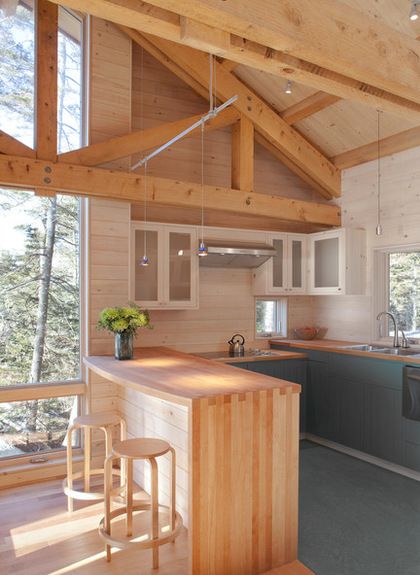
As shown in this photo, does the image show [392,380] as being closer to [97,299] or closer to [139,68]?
[97,299]

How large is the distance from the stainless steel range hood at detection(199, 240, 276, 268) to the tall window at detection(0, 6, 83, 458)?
4.30 ft

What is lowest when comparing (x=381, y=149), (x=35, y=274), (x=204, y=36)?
(x=35, y=274)

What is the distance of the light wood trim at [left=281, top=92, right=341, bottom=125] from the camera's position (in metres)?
4.33

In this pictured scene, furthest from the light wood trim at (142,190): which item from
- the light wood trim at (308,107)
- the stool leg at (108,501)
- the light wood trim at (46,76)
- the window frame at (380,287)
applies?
the stool leg at (108,501)

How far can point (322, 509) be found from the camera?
10.6 ft

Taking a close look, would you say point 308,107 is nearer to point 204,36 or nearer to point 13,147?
point 13,147

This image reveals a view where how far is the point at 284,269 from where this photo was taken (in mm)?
5109

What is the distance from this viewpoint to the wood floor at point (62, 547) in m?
2.53

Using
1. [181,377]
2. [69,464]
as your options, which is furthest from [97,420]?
[181,377]

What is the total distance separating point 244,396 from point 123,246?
7.21 feet

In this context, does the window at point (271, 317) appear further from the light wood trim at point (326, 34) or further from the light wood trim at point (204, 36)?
the light wood trim at point (204, 36)

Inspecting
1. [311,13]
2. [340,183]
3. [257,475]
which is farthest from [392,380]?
[311,13]

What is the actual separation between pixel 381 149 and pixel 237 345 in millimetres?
2526

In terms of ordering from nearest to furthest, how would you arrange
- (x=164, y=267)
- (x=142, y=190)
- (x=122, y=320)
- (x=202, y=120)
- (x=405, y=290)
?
(x=202, y=120) < (x=122, y=320) < (x=142, y=190) < (x=164, y=267) < (x=405, y=290)
